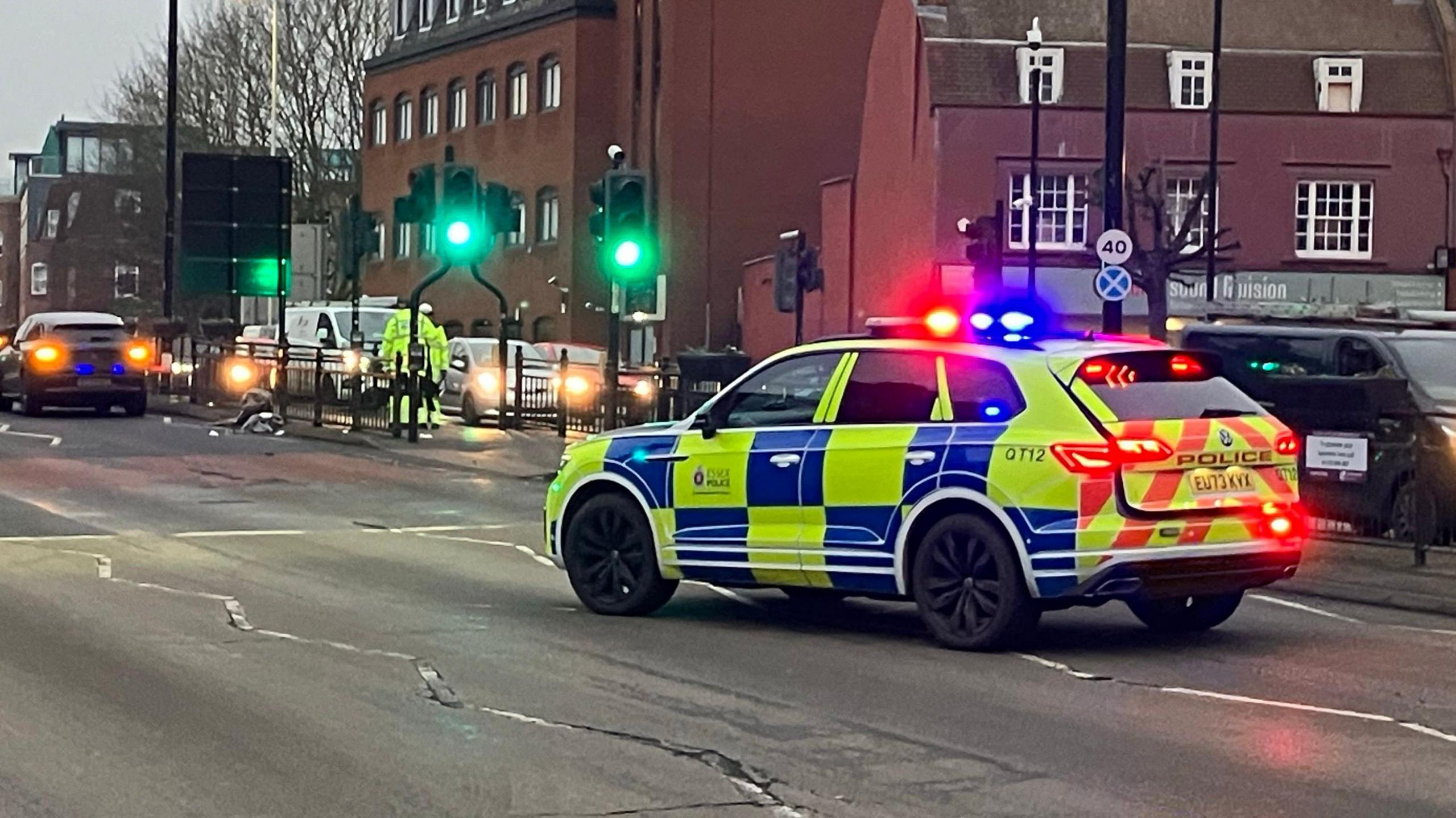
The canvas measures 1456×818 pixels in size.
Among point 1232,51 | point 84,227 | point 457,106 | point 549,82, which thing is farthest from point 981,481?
point 84,227

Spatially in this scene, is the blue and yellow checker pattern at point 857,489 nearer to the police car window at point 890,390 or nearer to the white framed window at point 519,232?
the police car window at point 890,390

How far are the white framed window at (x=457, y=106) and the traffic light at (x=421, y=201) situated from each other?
4192cm

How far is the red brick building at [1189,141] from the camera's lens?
160 feet

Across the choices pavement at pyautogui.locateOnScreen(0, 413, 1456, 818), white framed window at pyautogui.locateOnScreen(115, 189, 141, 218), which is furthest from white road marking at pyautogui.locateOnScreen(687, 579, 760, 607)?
white framed window at pyautogui.locateOnScreen(115, 189, 141, 218)

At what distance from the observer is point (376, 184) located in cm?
7388

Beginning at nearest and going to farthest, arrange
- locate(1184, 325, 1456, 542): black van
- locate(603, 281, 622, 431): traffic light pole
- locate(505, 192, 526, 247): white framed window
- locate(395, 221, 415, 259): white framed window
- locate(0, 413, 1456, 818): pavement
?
locate(0, 413, 1456, 818): pavement < locate(1184, 325, 1456, 542): black van < locate(603, 281, 622, 431): traffic light pole < locate(505, 192, 526, 247): white framed window < locate(395, 221, 415, 259): white framed window

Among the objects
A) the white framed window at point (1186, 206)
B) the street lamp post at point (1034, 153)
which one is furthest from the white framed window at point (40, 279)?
the white framed window at point (1186, 206)

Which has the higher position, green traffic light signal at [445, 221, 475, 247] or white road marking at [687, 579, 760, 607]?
green traffic light signal at [445, 221, 475, 247]

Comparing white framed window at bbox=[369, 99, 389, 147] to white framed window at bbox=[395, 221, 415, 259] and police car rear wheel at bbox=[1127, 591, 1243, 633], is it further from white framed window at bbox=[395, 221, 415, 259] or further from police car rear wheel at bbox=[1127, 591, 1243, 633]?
police car rear wheel at bbox=[1127, 591, 1243, 633]

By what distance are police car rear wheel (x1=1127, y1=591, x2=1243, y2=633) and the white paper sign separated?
4245mm

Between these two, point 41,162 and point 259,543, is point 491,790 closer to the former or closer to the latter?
point 259,543

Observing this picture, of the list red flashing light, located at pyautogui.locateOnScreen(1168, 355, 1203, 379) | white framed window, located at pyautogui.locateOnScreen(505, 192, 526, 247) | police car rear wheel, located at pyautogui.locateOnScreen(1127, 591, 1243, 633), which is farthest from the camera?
white framed window, located at pyautogui.locateOnScreen(505, 192, 526, 247)

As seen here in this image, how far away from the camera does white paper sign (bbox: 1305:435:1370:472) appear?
626 inches

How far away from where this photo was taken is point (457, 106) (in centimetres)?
6862
